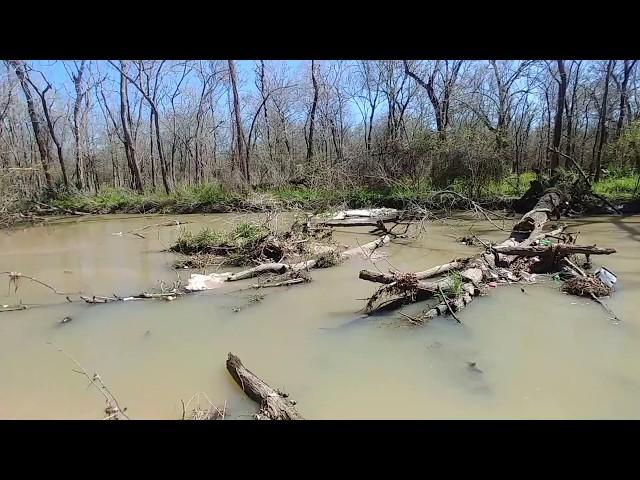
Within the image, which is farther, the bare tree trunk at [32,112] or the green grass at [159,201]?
the bare tree trunk at [32,112]

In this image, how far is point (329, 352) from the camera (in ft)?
17.6

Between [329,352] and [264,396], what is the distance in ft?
4.56

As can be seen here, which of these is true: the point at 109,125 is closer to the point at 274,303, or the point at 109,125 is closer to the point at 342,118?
the point at 342,118

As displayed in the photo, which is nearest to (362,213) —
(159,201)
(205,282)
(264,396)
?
(205,282)

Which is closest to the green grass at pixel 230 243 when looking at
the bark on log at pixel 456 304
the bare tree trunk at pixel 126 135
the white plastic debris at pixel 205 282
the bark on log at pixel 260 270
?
the bark on log at pixel 260 270

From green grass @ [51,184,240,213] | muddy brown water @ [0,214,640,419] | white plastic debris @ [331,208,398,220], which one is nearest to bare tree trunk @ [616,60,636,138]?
white plastic debris @ [331,208,398,220]

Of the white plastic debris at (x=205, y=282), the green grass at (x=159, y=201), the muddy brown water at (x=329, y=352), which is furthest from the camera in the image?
the green grass at (x=159, y=201)

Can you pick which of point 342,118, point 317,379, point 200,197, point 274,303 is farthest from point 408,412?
point 342,118

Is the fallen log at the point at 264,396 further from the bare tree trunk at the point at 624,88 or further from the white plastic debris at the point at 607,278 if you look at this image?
the bare tree trunk at the point at 624,88

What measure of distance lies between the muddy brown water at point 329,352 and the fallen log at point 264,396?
0.41 feet

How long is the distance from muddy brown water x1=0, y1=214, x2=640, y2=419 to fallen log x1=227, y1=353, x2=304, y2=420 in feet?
0.41

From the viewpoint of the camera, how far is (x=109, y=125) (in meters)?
35.2

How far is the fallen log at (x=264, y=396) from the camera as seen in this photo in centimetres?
384
